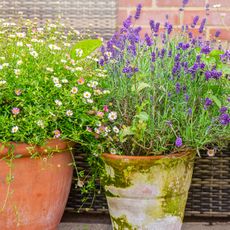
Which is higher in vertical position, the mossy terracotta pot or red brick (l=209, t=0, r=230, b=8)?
red brick (l=209, t=0, r=230, b=8)

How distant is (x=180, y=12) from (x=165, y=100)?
112 cm

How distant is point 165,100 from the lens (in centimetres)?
201

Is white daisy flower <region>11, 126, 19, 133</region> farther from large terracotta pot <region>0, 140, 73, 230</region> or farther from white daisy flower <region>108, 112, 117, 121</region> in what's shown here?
white daisy flower <region>108, 112, 117, 121</region>

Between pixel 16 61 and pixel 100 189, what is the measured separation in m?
0.72

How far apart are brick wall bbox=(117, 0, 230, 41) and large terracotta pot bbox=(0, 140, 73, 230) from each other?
1282mm

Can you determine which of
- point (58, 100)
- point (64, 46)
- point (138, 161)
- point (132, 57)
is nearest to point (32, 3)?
point (64, 46)

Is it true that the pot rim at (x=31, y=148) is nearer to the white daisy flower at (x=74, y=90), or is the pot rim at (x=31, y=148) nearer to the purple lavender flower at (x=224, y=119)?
the white daisy flower at (x=74, y=90)

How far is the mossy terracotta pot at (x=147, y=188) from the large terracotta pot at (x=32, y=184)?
202mm

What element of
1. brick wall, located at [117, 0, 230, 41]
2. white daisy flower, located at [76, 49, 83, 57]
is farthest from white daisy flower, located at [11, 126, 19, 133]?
brick wall, located at [117, 0, 230, 41]

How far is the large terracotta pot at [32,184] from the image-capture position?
1.94 m

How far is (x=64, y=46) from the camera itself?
2334mm

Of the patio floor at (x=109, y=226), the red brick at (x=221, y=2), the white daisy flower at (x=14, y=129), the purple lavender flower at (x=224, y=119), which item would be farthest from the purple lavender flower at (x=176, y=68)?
the red brick at (x=221, y=2)

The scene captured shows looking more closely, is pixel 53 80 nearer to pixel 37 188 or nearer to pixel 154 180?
Result: pixel 37 188

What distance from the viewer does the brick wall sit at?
2.98 meters
